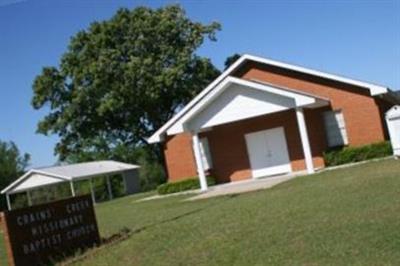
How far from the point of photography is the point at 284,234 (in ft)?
36.4

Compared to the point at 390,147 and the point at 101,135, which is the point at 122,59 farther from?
the point at 390,147

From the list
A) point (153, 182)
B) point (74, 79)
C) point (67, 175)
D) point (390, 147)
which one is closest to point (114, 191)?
point (153, 182)

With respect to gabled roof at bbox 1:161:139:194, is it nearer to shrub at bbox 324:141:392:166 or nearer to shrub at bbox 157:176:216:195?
shrub at bbox 157:176:216:195

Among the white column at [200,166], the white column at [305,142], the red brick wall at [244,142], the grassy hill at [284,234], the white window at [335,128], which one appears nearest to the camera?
the grassy hill at [284,234]

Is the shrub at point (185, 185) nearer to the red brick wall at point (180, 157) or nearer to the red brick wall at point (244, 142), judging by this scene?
the red brick wall at point (244, 142)

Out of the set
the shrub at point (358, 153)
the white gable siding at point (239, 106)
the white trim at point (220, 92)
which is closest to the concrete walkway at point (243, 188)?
the shrub at point (358, 153)

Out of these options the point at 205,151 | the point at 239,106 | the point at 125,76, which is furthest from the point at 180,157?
the point at 125,76

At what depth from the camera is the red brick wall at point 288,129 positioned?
2983 centimetres

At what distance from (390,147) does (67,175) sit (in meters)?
30.1

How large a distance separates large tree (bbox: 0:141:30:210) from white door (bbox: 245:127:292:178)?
34462 mm

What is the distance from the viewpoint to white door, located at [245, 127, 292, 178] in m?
31.9

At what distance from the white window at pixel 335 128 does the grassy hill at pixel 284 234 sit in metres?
13.3

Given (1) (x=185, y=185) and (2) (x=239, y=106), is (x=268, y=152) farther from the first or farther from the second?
(1) (x=185, y=185)

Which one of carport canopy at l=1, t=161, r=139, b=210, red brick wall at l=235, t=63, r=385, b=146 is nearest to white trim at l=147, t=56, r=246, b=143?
red brick wall at l=235, t=63, r=385, b=146
